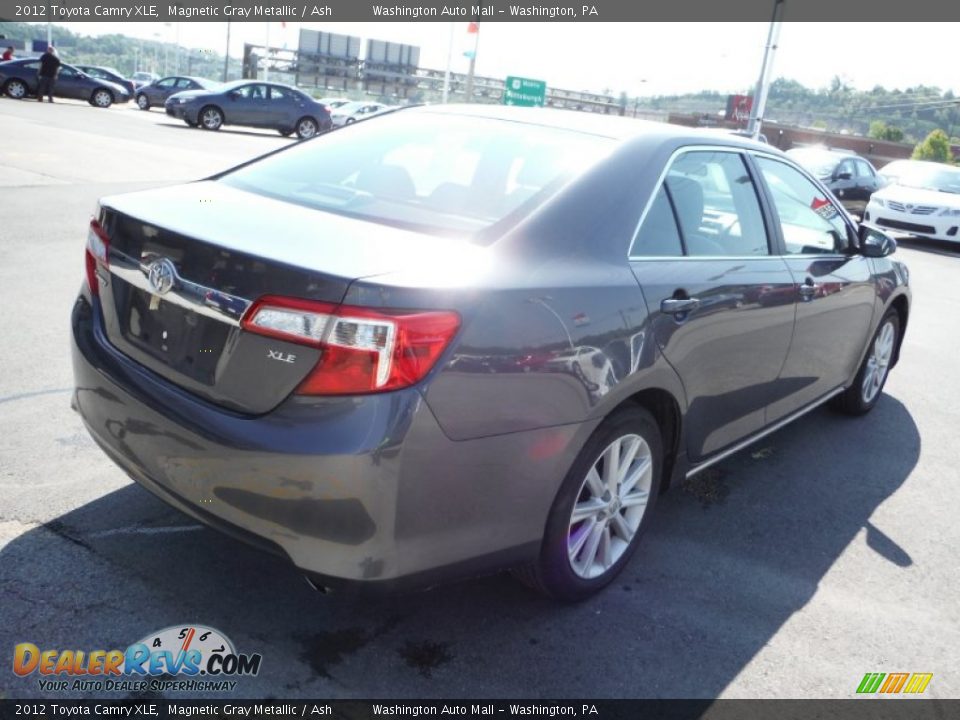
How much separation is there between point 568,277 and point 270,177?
1.30m

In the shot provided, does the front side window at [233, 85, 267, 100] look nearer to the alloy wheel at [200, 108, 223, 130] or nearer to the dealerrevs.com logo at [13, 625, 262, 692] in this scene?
the alloy wheel at [200, 108, 223, 130]

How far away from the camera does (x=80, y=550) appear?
309 cm

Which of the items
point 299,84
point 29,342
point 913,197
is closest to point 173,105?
point 913,197

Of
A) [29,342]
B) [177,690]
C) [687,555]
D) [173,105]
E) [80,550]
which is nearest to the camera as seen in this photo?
[177,690]

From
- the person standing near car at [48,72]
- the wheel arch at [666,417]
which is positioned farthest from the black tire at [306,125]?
the wheel arch at [666,417]

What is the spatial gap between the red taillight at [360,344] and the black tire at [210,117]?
→ 25545mm

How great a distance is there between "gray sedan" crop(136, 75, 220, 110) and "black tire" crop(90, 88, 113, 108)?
3767mm

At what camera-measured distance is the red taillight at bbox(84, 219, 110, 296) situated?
2.88 m

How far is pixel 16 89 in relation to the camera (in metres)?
27.5

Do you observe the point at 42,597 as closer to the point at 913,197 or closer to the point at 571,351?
the point at 571,351

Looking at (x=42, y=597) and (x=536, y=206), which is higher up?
(x=536, y=206)

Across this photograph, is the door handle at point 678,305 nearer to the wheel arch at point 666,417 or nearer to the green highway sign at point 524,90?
the wheel arch at point 666,417

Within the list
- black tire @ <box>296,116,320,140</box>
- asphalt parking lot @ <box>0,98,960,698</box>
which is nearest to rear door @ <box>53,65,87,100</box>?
black tire @ <box>296,116,320,140</box>

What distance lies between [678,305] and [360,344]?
136 cm
